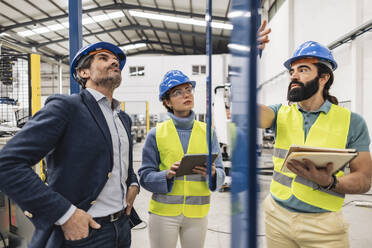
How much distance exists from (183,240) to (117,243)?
552mm

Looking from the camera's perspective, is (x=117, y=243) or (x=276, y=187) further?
(x=276, y=187)

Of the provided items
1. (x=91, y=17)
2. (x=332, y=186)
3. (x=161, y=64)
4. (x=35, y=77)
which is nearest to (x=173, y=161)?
(x=332, y=186)

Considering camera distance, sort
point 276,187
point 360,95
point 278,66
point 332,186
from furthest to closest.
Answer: point 278,66 → point 360,95 → point 276,187 → point 332,186

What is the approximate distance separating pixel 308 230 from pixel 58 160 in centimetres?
120

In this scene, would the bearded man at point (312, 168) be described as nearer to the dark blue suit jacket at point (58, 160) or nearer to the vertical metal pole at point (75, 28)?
the dark blue suit jacket at point (58, 160)

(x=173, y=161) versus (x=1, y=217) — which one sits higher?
(x=173, y=161)

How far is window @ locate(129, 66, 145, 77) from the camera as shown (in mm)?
15645

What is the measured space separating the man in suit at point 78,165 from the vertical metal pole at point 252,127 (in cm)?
90

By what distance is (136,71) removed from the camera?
1573 cm

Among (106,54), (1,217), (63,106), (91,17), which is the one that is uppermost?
(91,17)

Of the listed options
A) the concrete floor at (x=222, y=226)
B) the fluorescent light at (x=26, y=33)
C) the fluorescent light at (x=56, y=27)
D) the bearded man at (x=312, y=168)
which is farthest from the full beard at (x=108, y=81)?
the fluorescent light at (x=26, y=33)

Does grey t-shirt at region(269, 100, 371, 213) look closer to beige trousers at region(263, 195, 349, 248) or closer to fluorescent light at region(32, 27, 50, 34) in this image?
beige trousers at region(263, 195, 349, 248)

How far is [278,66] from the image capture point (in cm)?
1110

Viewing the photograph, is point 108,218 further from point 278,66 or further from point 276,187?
point 278,66
